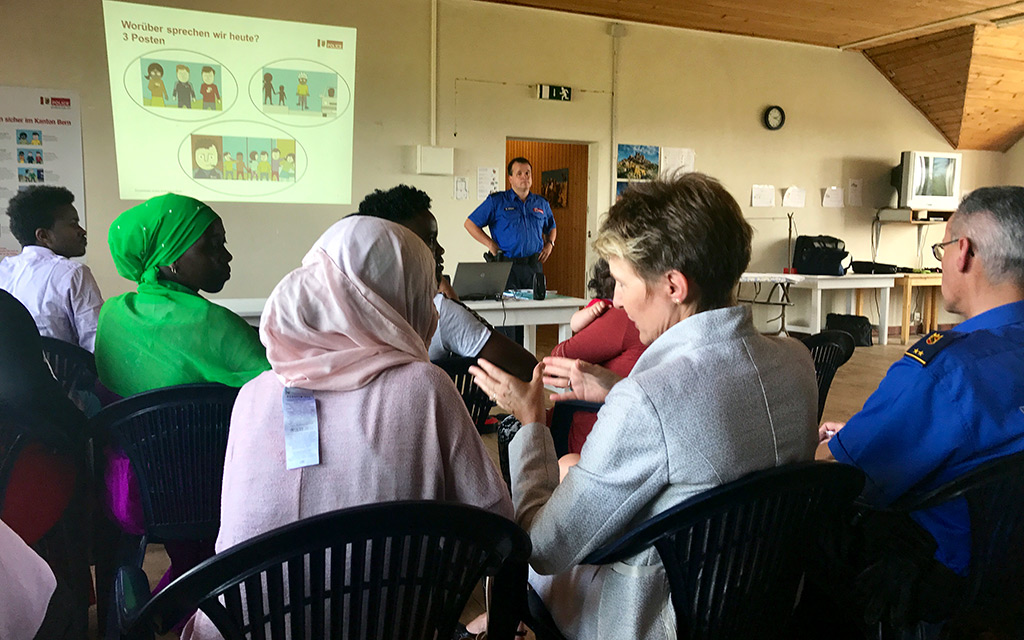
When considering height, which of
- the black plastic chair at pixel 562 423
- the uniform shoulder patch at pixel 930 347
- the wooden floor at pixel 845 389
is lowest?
the wooden floor at pixel 845 389

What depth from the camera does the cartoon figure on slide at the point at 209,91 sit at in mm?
5109

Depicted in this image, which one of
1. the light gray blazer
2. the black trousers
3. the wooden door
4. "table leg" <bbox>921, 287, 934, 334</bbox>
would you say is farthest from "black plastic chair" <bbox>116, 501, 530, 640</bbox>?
"table leg" <bbox>921, 287, 934, 334</bbox>

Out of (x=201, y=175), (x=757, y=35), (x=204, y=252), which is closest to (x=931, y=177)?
(x=757, y=35)

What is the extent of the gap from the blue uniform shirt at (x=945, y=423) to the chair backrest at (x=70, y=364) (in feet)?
7.67

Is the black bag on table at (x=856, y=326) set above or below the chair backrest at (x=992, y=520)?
below

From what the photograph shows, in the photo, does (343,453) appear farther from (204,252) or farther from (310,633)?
(204,252)

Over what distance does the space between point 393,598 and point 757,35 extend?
777 cm

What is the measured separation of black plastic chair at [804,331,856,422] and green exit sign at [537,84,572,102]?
4662 millimetres

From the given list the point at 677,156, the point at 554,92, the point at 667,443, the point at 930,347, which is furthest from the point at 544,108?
the point at 667,443

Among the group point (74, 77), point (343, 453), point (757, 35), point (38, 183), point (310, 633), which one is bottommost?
point (310, 633)

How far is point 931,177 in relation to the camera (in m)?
7.98

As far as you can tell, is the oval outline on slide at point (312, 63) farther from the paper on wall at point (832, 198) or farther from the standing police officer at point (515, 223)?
the paper on wall at point (832, 198)

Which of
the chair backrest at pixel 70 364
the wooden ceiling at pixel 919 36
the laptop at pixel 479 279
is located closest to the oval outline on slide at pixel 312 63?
the wooden ceiling at pixel 919 36

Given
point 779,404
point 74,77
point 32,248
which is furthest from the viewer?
point 74,77
